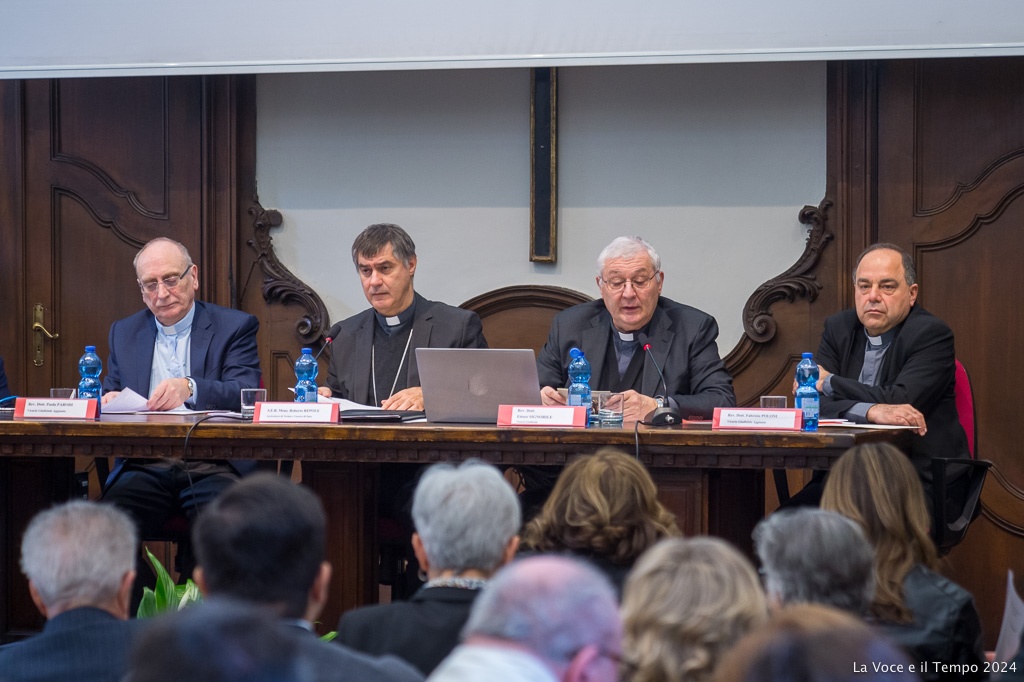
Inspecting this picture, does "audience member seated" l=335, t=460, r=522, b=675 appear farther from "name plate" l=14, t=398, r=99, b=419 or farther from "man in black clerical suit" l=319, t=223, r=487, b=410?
"man in black clerical suit" l=319, t=223, r=487, b=410

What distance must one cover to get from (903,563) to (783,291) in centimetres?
282

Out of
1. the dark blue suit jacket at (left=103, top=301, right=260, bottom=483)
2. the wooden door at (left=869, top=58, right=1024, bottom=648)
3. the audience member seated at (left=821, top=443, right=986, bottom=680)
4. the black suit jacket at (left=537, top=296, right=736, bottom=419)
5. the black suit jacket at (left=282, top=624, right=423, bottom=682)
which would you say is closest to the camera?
the black suit jacket at (left=282, top=624, right=423, bottom=682)

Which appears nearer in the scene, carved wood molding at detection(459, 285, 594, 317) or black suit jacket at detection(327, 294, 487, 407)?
black suit jacket at detection(327, 294, 487, 407)

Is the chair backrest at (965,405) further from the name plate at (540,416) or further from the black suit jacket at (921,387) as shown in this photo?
the name plate at (540,416)

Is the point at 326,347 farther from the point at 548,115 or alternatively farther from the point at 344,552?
the point at 344,552

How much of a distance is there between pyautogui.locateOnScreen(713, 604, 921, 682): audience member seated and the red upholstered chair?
2555 mm

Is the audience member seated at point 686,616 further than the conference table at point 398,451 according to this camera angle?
No

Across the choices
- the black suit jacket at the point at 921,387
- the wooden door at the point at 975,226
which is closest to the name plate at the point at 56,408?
the black suit jacket at the point at 921,387

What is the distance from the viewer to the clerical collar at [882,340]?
3.90 metres

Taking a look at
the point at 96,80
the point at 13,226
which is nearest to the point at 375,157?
the point at 96,80

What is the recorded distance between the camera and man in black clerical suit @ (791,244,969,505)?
3.60 metres

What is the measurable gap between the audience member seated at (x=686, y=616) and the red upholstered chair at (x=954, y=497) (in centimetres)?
217

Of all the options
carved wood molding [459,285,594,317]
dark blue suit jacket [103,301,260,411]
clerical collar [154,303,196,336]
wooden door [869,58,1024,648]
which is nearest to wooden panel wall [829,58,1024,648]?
wooden door [869,58,1024,648]

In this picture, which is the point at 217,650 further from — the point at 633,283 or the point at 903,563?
the point at 633,283
